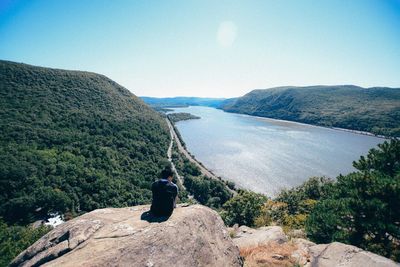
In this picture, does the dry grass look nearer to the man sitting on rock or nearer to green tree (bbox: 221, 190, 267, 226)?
the man sitting on rock

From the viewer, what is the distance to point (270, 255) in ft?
34.8

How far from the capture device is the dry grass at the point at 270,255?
10125 mm

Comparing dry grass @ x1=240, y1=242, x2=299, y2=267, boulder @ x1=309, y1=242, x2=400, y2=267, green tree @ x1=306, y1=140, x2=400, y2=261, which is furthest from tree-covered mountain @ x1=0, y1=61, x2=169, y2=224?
boulder @ x1=309, y1=242, x2=400, y2=267

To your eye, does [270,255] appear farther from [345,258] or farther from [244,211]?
[244,211]

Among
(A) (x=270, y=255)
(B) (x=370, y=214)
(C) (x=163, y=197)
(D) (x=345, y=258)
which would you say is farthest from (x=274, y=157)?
(C) (x=163, y=197)

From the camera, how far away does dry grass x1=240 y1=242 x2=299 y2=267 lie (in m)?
10.1

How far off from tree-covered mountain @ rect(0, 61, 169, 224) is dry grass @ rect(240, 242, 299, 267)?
5639 centimetres

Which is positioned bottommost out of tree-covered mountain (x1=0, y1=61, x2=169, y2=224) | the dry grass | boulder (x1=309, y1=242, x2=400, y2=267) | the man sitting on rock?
tree-covered mountain (x1=0, y1=61, x2=169, y2=224)

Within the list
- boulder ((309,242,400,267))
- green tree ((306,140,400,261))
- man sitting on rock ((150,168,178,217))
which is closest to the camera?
man sitting on rock ((150,168,178,217))

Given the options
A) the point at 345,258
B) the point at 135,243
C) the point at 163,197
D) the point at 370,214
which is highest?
the point at 163,197

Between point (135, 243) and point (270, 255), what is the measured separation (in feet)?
20.8

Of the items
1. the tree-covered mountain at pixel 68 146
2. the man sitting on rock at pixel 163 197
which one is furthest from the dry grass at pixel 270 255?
the tree-covered mountain at pixel 68 146

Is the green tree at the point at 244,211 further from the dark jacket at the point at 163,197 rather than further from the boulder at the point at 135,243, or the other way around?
the dark jacket at the point at 163,197

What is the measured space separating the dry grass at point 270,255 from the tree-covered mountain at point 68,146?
56387 millimetres
